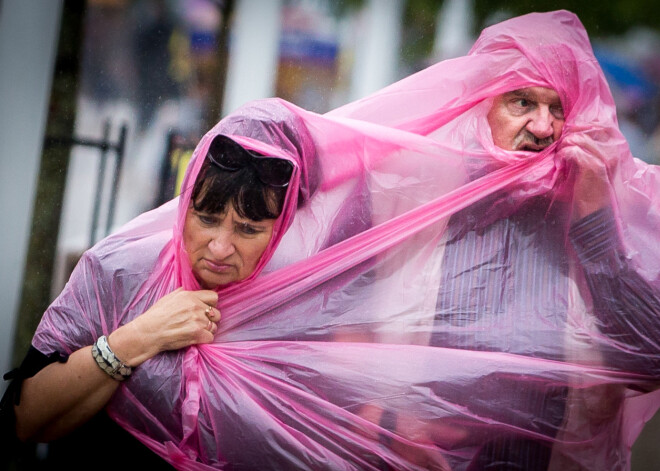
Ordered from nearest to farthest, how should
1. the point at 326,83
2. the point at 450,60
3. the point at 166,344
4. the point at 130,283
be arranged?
the point at 166,344, the point at 130,283, the point at 450,60, the point at 326,83

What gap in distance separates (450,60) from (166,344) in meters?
0.90

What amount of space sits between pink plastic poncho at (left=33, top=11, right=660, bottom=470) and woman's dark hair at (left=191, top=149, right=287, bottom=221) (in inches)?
1.7

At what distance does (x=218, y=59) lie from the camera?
1702 mm

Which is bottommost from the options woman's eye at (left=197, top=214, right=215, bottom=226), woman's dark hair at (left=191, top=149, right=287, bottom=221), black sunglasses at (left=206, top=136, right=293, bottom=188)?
woman's eye at (left=197, top=214, right=215, bottom=226)

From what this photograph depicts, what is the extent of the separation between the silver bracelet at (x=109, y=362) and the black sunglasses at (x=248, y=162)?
0.44 metres

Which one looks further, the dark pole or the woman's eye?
the dark pole

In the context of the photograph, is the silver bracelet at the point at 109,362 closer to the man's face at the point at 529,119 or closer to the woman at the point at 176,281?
the woman at the point at 176,281

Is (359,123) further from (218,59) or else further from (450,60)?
(218,59)

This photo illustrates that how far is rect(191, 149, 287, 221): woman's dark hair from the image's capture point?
1.34 meters

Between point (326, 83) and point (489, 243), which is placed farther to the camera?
point (326, 83)

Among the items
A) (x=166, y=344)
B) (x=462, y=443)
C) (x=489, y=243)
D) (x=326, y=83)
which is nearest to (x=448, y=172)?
(x=489, y=243)

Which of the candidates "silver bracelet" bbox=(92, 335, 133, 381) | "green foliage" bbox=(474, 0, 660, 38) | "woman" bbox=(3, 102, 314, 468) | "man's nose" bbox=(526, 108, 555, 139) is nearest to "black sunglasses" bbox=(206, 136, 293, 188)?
"woman" bbox=(3, 102, 314, 468)

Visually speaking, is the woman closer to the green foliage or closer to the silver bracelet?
the silver bracelet

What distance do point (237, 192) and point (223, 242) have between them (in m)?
0.11
